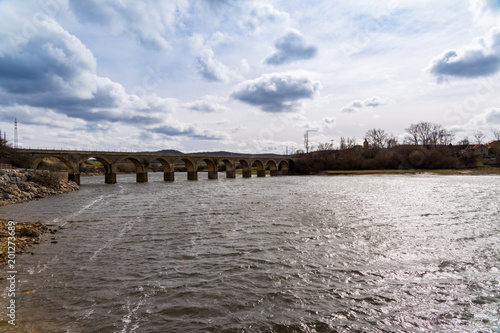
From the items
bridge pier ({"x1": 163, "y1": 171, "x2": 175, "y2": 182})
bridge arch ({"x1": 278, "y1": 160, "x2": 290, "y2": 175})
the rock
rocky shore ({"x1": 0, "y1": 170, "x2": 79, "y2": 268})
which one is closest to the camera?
rocky shore ({"x1": 0, "y1": 170, "x2": 79, "y2": 268})

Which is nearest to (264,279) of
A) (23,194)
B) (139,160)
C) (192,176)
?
(23,194)

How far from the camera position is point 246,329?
520 centimetres

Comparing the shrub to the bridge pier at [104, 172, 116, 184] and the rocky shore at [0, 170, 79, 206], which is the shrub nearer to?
the rocky shore at [0, 170, 79, 206]

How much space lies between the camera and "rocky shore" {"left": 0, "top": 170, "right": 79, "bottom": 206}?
23.3 meters

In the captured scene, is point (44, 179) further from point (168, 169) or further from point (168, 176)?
point (168, 176)

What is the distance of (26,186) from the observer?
2725cm

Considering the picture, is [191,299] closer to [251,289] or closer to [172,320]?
[172,320]

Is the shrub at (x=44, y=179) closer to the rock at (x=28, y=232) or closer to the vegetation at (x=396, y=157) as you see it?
the rock at (x=28, y=232)

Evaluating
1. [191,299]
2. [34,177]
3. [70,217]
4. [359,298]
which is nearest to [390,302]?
[359,298]

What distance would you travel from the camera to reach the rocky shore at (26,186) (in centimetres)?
2331

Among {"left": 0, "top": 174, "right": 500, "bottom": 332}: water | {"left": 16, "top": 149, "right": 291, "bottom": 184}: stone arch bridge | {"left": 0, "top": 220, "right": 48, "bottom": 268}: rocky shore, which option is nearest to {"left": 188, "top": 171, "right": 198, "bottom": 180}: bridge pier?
{"left": 16, "top": 149, "right": 291, "bottom": 184}: stone arch bridge

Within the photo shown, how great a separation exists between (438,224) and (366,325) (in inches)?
475

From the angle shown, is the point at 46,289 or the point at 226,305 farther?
the point at 46,289

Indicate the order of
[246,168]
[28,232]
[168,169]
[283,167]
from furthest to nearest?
A: 1. [283,167]
2. [246,168]
3. [168,169]
4. [28,232]
